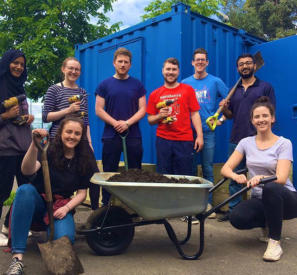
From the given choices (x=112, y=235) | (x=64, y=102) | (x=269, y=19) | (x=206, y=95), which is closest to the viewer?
(x=112, y=235)

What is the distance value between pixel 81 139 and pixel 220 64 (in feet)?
10.2

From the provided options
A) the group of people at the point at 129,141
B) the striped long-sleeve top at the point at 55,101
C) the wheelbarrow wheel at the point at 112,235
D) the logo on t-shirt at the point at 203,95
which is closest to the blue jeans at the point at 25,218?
the group of people at the point at 129,141

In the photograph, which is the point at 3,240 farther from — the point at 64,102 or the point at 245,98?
the point at 245,98

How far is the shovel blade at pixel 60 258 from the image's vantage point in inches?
91.9

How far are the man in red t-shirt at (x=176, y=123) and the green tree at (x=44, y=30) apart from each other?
29.2 ft

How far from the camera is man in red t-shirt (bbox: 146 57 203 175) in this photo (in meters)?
3.79

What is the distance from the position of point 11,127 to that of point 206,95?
2.29 m

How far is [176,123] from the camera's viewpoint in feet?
12.5

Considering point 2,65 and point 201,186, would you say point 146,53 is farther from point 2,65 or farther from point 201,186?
point 201,186

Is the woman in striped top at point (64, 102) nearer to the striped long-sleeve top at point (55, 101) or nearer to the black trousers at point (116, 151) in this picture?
the striped long-sleeve top at point (55, 101)

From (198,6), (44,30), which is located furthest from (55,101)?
(198,6)

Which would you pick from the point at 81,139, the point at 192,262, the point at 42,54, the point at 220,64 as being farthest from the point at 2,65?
the point at 42,54

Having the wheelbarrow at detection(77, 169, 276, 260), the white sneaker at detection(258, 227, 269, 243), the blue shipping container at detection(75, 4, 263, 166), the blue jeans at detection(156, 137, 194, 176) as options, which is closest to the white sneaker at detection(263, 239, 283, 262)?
the white sneaker at detection(258, 227, 269, 243)

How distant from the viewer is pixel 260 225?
3059 mm
